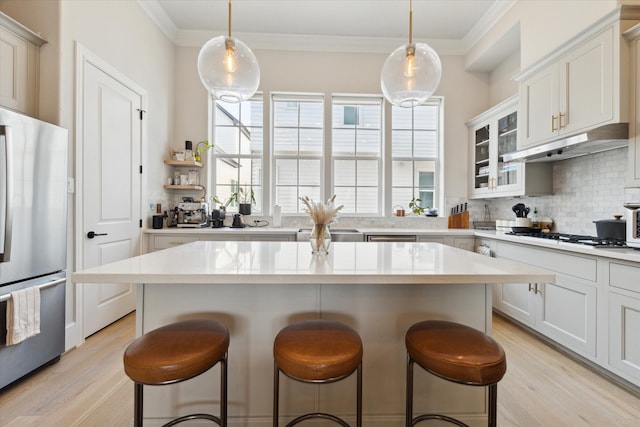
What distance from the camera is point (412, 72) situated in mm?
1673

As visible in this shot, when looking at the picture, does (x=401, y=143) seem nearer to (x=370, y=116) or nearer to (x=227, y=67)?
(x=370, y=116)

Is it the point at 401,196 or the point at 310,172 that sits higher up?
the point at 310,172

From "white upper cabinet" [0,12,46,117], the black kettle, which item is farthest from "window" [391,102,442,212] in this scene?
"white upper cabinet" [0,12,46,117]

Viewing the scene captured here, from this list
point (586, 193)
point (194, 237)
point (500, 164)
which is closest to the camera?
point (586, 193)

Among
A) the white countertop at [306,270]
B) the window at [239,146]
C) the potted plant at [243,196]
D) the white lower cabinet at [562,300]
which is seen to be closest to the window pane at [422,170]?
the white lower cabinet at [562,300]

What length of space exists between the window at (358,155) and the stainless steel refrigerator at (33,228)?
118 inches

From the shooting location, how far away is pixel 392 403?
4.83 feet

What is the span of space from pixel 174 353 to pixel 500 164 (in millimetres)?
3776

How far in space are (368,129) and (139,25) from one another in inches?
119

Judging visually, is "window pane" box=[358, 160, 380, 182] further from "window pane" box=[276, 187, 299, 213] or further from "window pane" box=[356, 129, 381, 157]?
"window pane" box=[276, 187, 299, 213]

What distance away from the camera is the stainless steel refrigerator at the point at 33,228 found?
1.72m

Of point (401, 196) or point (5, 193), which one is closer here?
point (5, 193)

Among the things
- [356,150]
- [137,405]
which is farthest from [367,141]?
[137,405]

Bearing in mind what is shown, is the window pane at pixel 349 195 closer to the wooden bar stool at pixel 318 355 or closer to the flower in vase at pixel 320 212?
the flower in vase at pixel 320 212
